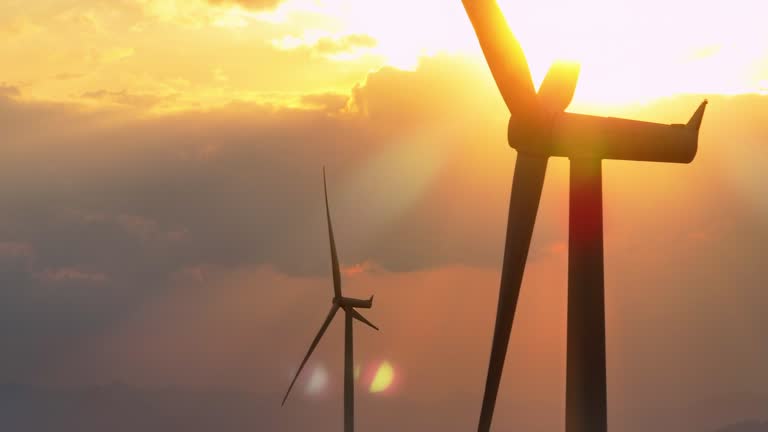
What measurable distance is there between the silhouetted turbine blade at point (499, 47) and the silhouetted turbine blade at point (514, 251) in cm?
290

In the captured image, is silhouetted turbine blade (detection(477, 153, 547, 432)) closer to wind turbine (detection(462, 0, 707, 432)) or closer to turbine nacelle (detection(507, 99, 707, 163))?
wind turbine (detection(462, 0, 707, 432))

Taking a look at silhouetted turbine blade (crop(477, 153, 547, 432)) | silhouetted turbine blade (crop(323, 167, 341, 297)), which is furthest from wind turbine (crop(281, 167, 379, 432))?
silhouetted turbine blade (crop(477, 153, 547, 432))

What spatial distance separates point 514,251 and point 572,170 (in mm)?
4345

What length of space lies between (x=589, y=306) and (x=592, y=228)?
3.23 m

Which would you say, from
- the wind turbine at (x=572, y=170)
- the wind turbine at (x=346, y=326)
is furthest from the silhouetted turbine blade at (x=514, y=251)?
the wind turbine at (x=346, y=326)

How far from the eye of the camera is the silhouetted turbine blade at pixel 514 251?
42.3 metres

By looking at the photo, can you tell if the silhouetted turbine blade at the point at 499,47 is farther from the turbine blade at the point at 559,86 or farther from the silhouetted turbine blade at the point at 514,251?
the silhouetted turbine blade at the point at 514,251

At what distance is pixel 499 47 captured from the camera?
42.4 m

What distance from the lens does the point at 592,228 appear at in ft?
132

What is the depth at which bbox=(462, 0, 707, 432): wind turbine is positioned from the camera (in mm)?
40312

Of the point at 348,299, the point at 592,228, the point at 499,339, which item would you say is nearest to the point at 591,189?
the point at 592,228

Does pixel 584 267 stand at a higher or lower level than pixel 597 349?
higher

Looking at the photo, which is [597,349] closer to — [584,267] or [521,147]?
[584,267]

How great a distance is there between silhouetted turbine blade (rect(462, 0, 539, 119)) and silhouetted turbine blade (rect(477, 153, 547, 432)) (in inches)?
114
